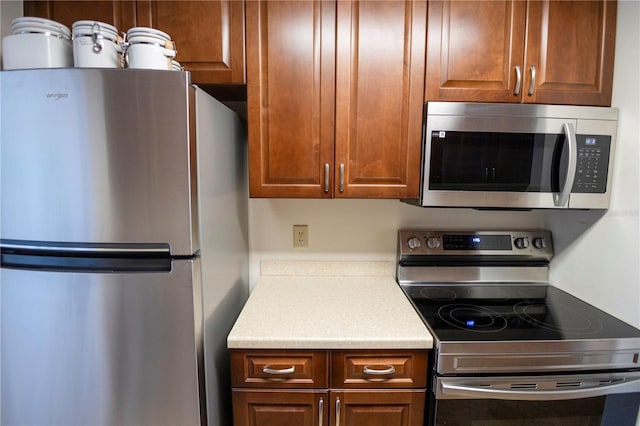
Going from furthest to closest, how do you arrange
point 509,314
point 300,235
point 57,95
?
point 300,235 → point 509,314 → point 57,95

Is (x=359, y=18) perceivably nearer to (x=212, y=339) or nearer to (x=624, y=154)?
(x=624, y=154)

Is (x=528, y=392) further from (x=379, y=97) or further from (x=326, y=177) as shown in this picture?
(x=379, y=97)

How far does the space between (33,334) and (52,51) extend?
872 millimetres

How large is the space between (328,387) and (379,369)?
0.62ft

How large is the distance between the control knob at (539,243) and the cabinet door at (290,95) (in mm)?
1161

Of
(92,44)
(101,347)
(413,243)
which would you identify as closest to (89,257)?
(101,347)

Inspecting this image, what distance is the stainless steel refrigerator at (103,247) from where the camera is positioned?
0.84 metres

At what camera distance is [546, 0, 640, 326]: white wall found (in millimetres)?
1122

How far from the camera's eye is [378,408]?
1053 millimetres

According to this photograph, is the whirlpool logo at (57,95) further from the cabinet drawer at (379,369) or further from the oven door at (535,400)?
the oven door at (535,400)

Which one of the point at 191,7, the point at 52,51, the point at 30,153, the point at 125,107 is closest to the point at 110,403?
the point at 30,153

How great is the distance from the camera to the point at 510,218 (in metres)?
1.59

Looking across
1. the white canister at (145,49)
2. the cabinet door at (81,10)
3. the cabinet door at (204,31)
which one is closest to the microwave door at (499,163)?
the cabinet door at (204,31)

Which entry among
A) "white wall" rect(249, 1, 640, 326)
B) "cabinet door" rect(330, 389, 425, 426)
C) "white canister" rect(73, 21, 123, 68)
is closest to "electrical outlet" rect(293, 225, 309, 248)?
"white wall" rect(249, 1, 640, 326)
